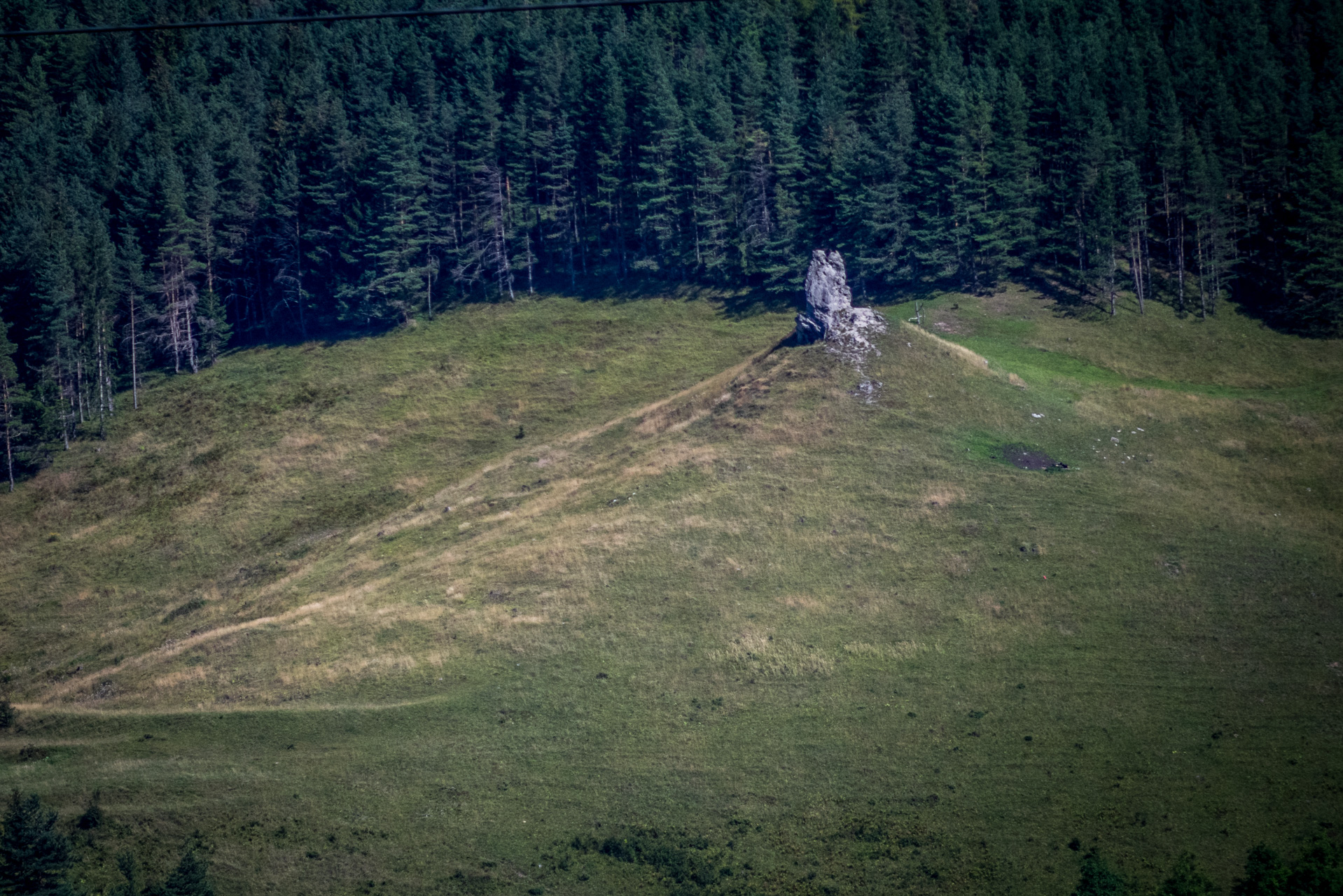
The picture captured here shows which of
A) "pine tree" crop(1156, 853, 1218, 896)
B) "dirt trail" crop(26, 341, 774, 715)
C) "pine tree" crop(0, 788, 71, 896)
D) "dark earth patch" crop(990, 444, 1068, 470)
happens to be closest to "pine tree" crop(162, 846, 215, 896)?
"pine tree" crop(0, 788, 71, 896)

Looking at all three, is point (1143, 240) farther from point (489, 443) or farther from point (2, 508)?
point (2, 508)

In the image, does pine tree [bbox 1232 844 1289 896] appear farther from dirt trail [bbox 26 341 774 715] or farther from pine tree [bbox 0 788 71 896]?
pine tree [bbox 0 788 71 896]

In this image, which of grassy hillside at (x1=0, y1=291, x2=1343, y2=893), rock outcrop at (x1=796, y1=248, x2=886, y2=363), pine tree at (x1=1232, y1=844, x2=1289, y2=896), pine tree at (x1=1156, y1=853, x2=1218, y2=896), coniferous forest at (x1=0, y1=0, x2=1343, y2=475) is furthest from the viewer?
coniferous forest at (x1=0, y1=0, x2=1343, y2=475)

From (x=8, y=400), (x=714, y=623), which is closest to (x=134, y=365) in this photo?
(x=8, y=400)

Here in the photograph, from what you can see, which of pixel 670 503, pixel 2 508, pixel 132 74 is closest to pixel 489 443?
pixel 670 503

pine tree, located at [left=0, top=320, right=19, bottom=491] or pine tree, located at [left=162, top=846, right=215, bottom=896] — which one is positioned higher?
pine tree, located at [left=0, top=320, right=19, bottom=491]

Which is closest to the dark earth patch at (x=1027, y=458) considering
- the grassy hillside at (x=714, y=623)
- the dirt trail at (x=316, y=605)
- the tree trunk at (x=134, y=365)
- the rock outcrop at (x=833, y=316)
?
the grassy hillside at (x=714, y=623)

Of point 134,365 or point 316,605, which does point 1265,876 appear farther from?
point 134,365
